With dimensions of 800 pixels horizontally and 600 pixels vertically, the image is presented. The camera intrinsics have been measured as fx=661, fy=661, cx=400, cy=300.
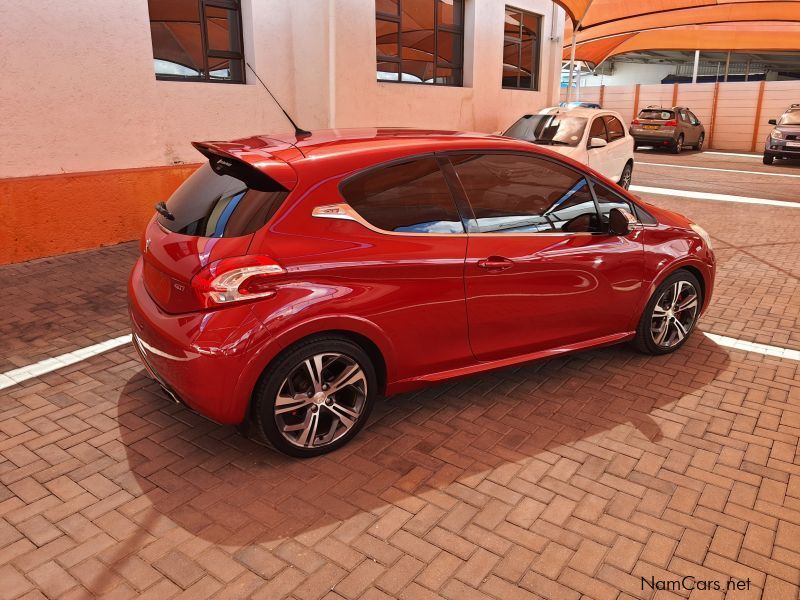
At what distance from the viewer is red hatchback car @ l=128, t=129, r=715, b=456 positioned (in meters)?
3.30

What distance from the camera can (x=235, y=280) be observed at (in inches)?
127

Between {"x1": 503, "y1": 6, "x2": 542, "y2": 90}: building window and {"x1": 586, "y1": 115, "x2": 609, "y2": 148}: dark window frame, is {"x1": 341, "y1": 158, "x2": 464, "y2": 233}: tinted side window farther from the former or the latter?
{"x1": 503, "y1": 6, "x2": 542, "y2": 90}: building window

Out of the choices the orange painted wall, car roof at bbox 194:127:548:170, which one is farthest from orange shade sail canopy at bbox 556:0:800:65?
car roof at bbox 194:127:548:170

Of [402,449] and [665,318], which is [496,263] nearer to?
[402,449]

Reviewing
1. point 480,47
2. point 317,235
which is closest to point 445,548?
point 317,235

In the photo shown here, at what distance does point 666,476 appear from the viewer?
352cm

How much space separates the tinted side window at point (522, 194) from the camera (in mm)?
3938

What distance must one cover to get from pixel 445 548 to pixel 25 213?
630 cm

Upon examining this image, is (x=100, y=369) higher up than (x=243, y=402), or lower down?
lower down

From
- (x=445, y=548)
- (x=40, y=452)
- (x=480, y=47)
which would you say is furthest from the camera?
(x=480, y=47)

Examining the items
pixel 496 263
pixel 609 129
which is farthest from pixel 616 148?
pixel 496 263

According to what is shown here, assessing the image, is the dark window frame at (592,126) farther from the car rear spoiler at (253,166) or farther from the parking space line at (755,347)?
the car rear spoiler at (253,166)

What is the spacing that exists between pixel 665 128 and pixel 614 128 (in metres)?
12.0

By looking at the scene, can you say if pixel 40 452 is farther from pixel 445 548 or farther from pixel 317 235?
pixel 445 548
